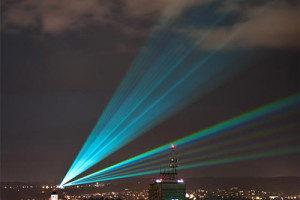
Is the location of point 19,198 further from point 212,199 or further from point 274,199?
point 274,199

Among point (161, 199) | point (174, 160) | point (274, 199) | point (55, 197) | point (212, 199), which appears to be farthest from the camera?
point (274, 199)

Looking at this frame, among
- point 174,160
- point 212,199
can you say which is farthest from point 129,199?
point 174,160

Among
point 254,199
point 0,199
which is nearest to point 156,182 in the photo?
point 0,199

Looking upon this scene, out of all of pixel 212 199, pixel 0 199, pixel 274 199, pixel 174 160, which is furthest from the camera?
pixel 274 199

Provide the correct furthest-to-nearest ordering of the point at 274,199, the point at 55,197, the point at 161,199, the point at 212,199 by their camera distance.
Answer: the point at 274,199
the point at 212,199
the point at 161,199
the point at 55,197

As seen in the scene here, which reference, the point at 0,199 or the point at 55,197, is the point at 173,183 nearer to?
the point at 55,197

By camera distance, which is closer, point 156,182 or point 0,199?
point 156,182

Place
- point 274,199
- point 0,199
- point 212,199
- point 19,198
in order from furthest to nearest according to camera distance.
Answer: point 274,199, point 212,199, point 19,198, point 0,199

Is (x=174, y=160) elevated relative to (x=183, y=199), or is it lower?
elevated

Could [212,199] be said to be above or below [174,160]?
below
